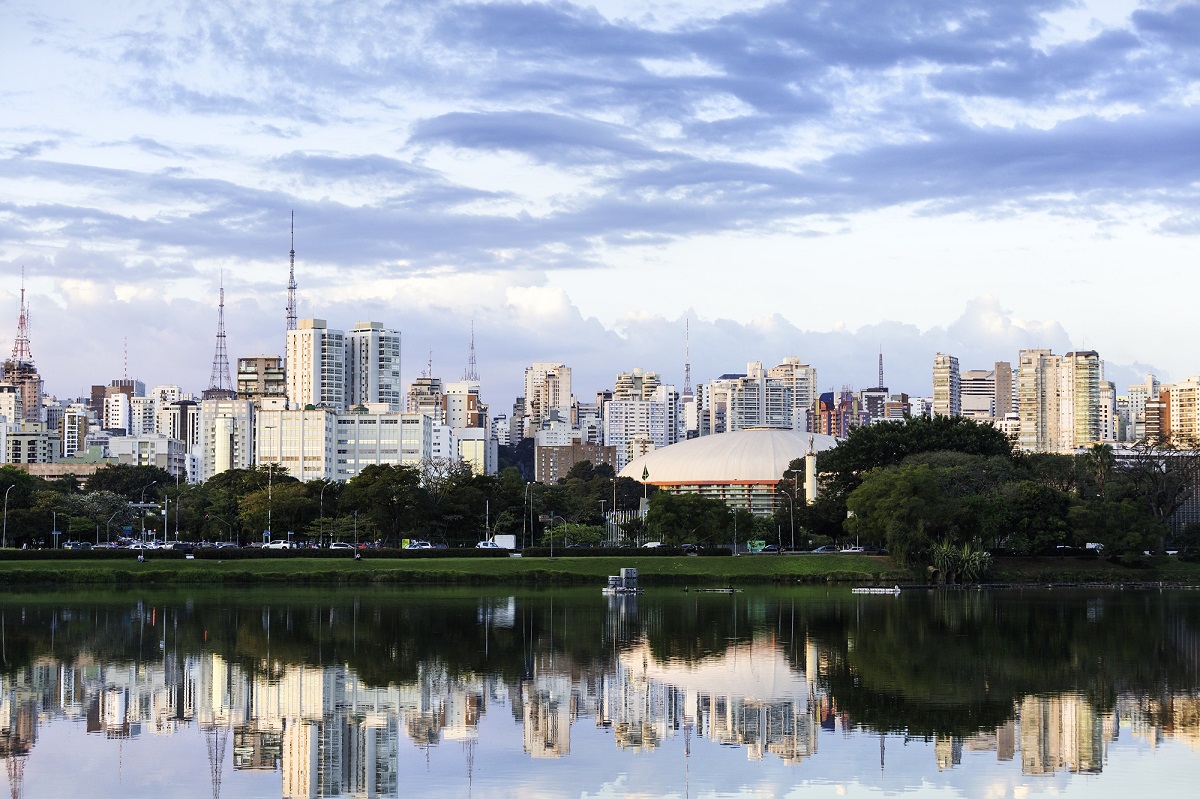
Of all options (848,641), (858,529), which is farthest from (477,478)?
(848,641)

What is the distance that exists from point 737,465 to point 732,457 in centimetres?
239

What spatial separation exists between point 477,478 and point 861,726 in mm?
85346

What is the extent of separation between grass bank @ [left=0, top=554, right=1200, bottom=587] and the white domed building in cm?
5266

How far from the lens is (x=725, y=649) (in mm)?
45625

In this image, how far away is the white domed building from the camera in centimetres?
15488

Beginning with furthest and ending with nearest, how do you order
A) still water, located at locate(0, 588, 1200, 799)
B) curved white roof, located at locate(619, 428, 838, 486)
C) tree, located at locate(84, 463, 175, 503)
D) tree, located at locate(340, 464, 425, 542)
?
tree, located at locate(84, 463, 175, 503), curved white roof, located at locate(619, 428, 838, 486), tree, located at locate(340, 464, 425, 542), still water, located at locate(0, 588, 1200, 799)

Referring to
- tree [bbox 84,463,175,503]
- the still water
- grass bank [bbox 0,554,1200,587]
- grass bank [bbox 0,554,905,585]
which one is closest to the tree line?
grass bank [bbox 0,554,1200,587]

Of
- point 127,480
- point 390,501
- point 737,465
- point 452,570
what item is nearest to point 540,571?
point 452,570

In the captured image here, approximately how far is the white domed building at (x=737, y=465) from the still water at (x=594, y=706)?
93.3 metres

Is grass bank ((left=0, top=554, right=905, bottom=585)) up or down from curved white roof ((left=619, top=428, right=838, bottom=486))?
down

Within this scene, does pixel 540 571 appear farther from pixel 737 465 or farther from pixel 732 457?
pixel 732 457

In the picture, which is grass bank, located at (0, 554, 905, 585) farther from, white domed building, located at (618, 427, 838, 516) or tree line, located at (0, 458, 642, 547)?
white domed building, located at (618, 427, 838, 516)

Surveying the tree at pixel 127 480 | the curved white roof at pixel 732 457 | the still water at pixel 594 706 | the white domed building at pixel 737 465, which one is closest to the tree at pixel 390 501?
the white domed building at pixel 737 465

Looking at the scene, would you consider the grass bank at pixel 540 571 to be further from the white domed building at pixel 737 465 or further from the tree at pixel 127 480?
the tree at pixel 127 480
